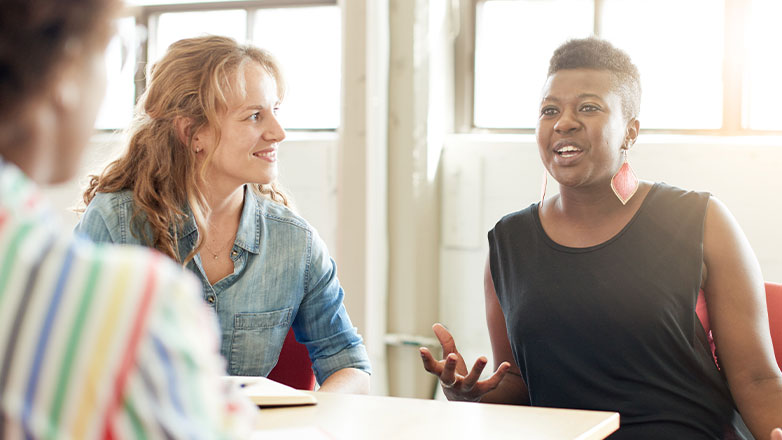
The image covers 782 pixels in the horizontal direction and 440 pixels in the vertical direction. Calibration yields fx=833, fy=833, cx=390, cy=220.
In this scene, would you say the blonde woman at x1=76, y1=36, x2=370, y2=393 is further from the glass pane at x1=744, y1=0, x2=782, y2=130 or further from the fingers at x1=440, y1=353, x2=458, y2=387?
the glass pane at x1=744, y1=0, x2=782, y2=130

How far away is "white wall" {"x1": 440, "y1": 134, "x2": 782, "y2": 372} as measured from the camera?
9.00 feet

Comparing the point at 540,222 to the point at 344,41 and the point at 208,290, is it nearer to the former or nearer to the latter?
the point at 208,290

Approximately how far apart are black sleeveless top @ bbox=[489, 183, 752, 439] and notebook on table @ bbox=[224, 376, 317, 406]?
568mm

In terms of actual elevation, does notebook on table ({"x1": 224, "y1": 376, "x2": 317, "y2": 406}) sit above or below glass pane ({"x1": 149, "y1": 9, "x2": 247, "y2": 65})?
below

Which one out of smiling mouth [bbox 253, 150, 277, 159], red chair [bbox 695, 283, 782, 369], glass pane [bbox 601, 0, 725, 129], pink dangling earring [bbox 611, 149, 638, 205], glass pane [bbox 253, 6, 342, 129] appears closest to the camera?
red chair [bbox 695, 283, 782, 369]

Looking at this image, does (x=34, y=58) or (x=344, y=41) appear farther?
(x=344, y=41)

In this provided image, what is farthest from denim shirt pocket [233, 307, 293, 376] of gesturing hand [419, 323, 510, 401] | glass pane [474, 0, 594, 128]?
glass pane [474, 0, 594, 128]

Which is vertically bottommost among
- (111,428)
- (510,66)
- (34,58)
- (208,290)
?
(208,290)

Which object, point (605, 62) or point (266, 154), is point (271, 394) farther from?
point (605, 62)

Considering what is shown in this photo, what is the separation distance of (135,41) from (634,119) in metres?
1.34

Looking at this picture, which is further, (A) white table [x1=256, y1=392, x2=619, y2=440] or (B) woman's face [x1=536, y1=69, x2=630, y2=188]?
(B) woman's face [x1=536, y1=69, x2=630, y2=188]

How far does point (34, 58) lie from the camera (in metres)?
0.55

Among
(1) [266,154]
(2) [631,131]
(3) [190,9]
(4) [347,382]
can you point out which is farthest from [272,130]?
(3) [190,9]

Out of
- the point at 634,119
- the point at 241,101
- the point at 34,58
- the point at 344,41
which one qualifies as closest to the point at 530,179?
the point at 344,41
